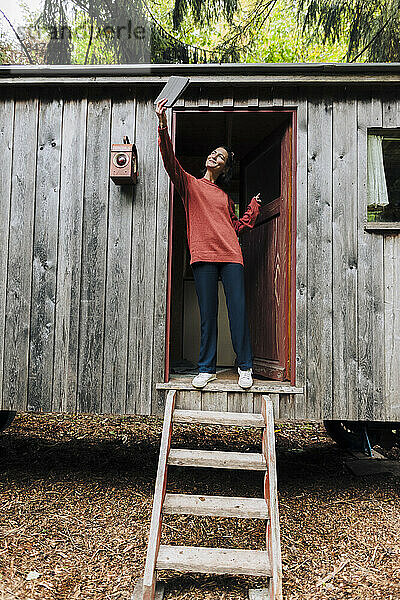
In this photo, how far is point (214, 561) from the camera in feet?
8.93

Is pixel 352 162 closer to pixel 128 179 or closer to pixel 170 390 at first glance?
pixel 128 179

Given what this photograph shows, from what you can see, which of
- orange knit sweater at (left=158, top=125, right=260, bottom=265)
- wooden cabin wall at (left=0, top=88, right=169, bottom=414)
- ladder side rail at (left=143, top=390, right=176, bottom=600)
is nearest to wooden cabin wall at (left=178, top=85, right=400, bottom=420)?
orange knit sweater at (left=158, top=125, right=260, bottom=265)

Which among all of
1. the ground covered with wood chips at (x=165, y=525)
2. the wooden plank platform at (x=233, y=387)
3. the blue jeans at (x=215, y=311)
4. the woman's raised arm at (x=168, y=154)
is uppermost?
the woman's raised arm at (x=168, y=154)

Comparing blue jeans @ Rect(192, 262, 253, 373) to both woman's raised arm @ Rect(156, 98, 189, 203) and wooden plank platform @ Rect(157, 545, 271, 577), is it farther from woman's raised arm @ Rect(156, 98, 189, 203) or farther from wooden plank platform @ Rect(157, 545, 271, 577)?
wooden plank platform @ Rect(157, 545, 271, 577)

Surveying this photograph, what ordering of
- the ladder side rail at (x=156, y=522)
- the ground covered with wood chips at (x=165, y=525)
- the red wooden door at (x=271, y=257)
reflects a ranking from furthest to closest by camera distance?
the red wooden door at (x=271, y=257)
the ground covered with wood chips at (x=165, y=525)
the ladder side rail at (x=156, y=522)

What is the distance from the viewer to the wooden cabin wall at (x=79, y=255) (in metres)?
3.83

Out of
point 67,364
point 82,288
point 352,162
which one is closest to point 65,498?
point 67,364

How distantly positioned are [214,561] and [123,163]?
266cm

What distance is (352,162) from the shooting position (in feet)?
12.6

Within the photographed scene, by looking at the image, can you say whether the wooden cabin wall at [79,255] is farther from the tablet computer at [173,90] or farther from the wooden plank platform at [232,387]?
the tablet computer at [173,90]

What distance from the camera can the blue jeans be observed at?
3.83m

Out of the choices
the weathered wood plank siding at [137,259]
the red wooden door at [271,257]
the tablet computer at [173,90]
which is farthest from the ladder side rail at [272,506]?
the tablet computer at [173,90]

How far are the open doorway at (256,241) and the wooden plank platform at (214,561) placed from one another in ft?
4.44

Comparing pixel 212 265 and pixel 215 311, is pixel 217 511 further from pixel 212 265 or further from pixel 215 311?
pixel 212 265
